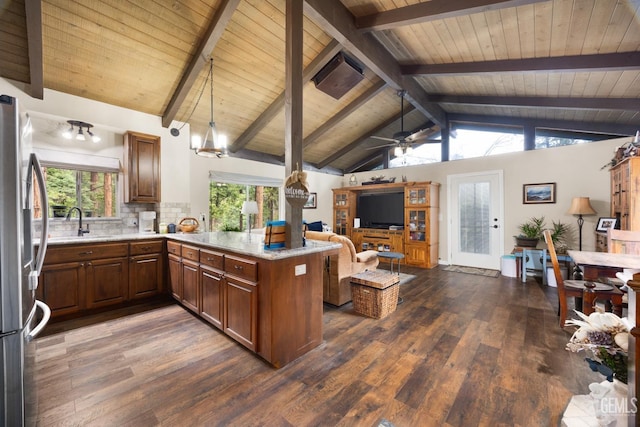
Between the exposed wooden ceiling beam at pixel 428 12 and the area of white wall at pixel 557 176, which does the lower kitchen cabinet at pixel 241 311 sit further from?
the area of white wall at pixel 557 176

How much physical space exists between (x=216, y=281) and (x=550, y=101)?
222 inches

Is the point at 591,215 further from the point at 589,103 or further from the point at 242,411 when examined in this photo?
the point at 242,411

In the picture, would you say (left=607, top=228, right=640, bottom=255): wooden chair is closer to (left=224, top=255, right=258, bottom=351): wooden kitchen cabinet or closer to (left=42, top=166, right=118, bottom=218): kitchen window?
(left=224, top=255, right=258, bottom=351): wooden kitchen cabinet

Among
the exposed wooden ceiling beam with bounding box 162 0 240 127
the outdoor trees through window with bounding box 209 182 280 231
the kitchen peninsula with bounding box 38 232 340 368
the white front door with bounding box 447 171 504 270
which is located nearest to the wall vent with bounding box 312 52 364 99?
the exposed wooden ceiling beam with bounding box 162 0 240 127

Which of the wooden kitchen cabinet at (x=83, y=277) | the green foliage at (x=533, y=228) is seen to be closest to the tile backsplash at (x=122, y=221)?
the wooden kitchen cabinet at (x=83, y=277)

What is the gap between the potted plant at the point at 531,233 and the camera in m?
4.88

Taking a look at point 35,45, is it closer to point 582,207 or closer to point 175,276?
point 175,276

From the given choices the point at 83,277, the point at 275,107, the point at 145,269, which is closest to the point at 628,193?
the point at 275,107

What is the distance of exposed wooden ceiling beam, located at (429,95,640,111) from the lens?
3.66m

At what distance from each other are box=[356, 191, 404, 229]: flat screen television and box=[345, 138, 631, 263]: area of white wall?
142 cm

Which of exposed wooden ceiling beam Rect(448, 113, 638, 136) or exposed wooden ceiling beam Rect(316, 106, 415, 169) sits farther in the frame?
exposed wooden ceiling beam Rect(316, 106, 415, 169)

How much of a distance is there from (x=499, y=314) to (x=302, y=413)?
2.73 meters

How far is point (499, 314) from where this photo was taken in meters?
3.12

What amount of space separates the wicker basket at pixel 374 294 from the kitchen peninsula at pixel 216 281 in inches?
31.2
